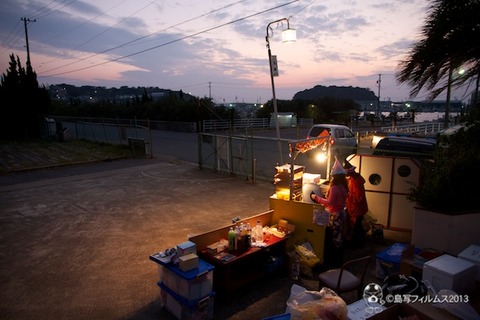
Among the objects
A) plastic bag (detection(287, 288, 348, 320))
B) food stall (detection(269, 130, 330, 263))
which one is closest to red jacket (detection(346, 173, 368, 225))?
food stall (detection(269, 130, 330, 263))

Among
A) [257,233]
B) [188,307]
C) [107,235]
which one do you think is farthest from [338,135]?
[188,307]

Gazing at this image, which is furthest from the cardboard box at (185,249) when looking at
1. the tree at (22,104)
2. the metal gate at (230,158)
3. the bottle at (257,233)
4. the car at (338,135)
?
the tree at (22,104)

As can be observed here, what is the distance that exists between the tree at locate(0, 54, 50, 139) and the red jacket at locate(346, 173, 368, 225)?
32.3 m

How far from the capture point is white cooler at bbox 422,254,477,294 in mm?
3822

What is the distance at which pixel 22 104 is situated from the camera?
29.0m

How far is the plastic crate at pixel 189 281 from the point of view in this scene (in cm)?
468

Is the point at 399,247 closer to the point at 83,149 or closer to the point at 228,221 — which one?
the point at 228,221

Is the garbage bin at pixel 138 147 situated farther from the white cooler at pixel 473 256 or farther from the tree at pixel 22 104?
the white cooler at pixel 473 256

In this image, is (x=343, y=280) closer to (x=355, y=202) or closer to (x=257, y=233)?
(x=257, y=233)

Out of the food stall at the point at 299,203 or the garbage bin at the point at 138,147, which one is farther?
the garbage bin at the point at 138,147

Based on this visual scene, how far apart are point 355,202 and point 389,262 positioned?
5.04 ft

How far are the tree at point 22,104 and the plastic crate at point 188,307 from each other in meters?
31.5

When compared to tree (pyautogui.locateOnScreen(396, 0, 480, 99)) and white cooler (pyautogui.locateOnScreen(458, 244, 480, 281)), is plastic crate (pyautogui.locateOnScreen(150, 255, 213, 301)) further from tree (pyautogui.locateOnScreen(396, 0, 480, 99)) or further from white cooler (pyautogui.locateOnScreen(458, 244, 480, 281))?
tree (pyautogui.locateOnScreen(396, 0, 480, 99))

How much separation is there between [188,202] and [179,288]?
6.28m
